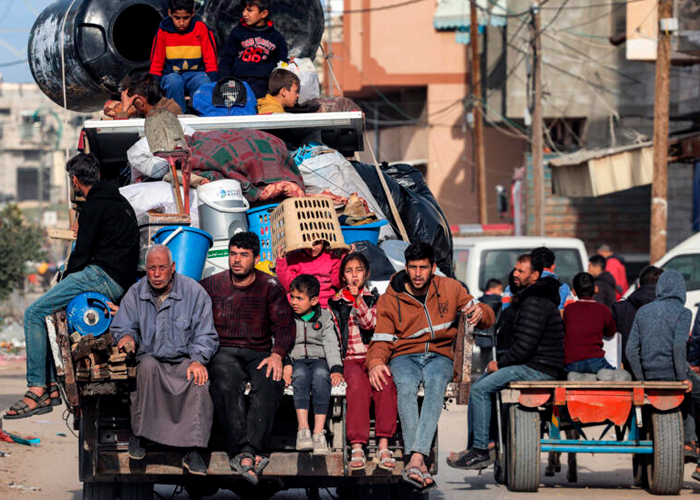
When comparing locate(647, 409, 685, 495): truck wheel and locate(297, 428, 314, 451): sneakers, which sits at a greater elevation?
locate(297, 428, 314, 451): sneakers

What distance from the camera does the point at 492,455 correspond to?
9617 millimetres

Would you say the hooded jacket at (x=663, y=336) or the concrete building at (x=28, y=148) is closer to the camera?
the hooded jacket at (x=663, y=336)

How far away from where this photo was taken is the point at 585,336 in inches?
387

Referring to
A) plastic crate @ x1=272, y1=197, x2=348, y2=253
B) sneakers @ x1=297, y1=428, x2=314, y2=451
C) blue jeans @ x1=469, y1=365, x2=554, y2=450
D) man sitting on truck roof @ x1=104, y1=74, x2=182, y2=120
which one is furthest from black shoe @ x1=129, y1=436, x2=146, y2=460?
blue jeans @ x1=469, y1=365, x2=554, y2=450

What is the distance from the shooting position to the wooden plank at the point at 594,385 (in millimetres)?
9383

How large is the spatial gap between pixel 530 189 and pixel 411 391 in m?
26.9

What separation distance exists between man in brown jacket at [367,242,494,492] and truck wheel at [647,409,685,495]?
2.86 metres

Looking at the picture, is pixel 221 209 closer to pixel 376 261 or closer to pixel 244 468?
pixel 376 261

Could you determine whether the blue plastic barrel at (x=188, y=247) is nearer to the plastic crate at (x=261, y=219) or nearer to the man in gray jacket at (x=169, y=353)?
the man in gray jacket at (x=169, y=353)

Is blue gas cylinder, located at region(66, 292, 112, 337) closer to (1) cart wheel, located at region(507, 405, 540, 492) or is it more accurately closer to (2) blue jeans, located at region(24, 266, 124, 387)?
(2) blue jeans, located at region(24, 266, 124, 387)

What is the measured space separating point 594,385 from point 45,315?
4248mm

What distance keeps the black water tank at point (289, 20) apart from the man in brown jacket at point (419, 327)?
4.91m

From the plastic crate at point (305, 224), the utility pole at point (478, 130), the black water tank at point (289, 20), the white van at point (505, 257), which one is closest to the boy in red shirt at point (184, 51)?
the black water tank at point (289, 20)

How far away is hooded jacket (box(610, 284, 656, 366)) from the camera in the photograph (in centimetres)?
1126
